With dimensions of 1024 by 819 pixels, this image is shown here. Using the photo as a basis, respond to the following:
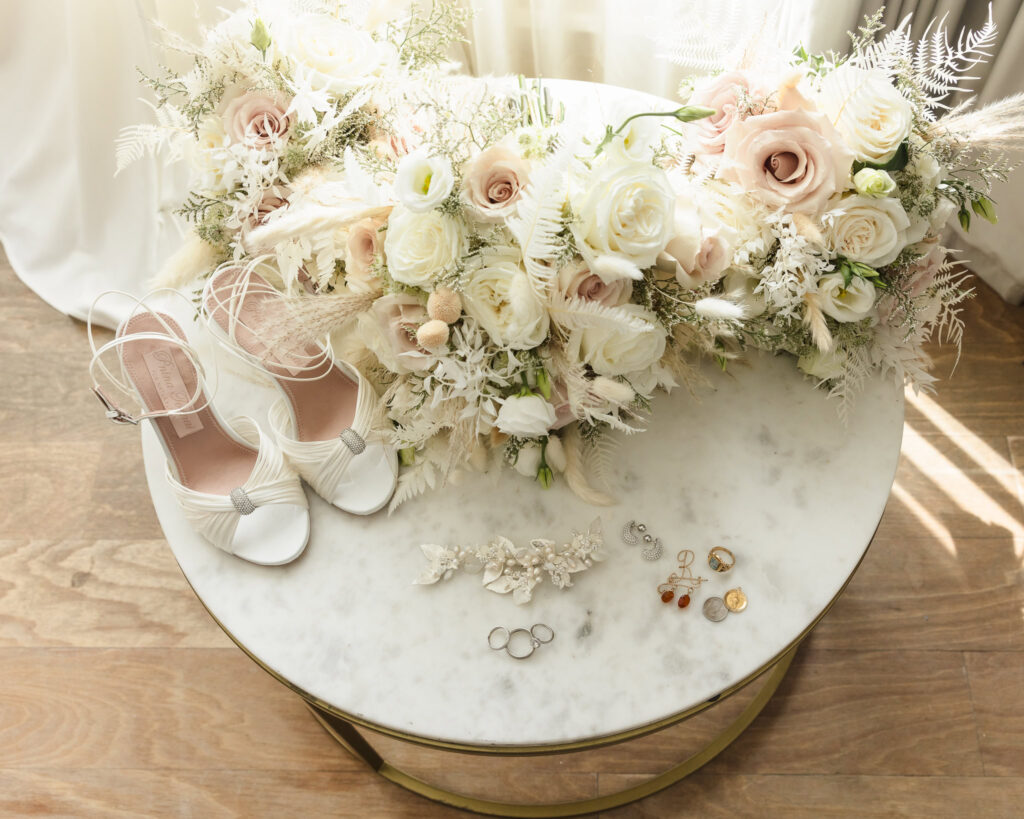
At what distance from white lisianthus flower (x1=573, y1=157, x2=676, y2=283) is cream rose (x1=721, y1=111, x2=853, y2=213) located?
147mm

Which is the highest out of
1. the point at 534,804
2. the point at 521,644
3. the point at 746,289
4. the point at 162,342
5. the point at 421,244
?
the point at 421,244

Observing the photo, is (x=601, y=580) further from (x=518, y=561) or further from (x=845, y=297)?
(x=845, y=297)

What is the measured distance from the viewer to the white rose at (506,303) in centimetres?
85

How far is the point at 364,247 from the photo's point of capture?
0.92m

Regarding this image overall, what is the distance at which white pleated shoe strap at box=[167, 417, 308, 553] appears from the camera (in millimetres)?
1022

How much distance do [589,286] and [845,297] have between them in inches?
11.8

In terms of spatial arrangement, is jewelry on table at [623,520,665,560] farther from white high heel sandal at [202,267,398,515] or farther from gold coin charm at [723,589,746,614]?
white high heel sandal at [202,267,398,515]

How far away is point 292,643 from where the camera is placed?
96 cm

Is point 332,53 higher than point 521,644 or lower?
higher

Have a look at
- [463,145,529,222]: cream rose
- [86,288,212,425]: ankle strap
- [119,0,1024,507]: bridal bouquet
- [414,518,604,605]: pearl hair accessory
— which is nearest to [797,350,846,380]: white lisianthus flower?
[119,0,1024,507]: bridal bouquet

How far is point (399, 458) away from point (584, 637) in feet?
1.05

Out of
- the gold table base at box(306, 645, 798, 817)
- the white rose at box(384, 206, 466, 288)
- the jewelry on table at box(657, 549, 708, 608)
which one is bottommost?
the gold table base at box(306, 645, 798, 817)

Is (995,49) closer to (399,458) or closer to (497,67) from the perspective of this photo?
(497,67)

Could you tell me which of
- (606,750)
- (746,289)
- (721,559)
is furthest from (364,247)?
(606,750)
